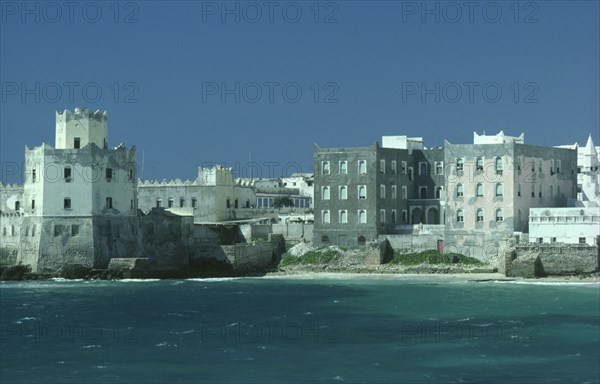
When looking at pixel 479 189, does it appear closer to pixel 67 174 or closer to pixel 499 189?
pixel 499 189

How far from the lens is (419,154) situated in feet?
295

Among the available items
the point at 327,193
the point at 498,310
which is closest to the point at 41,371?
the point at 498,310

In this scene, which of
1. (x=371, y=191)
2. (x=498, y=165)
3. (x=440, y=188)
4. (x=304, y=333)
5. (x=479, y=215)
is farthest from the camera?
(x=440, y=188)

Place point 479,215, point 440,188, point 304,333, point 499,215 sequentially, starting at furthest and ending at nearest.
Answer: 1. point 440,188
2. point 479,215
3. point 499,215
4. point 304,333

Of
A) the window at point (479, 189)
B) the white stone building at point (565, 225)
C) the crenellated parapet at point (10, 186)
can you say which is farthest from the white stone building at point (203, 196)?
the white stone building at point (565, 225)

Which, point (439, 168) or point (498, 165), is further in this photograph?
point (439, 168)

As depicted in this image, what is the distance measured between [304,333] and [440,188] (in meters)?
41.3

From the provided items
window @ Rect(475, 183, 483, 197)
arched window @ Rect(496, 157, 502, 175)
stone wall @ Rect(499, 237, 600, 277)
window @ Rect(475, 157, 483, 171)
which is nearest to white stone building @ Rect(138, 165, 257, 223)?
window @ Rect(475, 183, 483, 197)

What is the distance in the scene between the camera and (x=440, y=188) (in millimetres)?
89250

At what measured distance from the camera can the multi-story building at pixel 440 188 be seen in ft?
266

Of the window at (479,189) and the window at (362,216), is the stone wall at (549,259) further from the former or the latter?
the window at (362,216)

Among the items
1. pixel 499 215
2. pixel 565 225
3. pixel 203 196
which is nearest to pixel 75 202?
pixel 203 196

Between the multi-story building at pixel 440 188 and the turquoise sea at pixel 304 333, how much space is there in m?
7.15

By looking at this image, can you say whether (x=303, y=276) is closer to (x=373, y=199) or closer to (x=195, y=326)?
(x=373, y=199)
